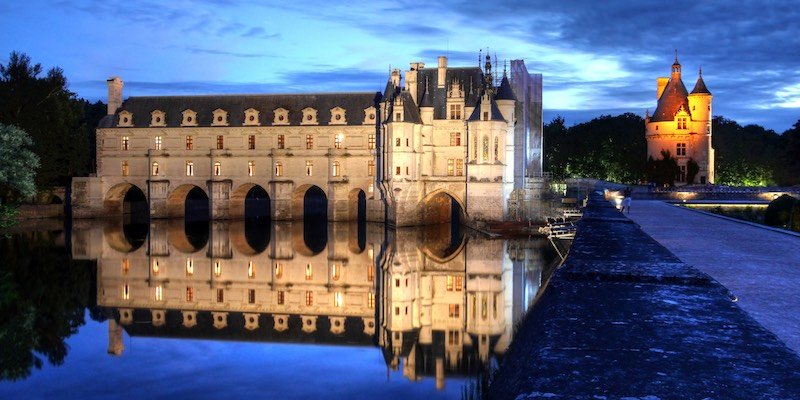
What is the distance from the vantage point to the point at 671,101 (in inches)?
2586

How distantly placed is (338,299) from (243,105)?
31.5 metres

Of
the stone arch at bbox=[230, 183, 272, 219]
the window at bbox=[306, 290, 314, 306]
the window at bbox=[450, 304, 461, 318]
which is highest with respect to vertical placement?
the stone arch at bbox=[230, 183, 272, 219]

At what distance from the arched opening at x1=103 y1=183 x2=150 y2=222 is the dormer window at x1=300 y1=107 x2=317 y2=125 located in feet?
43.6

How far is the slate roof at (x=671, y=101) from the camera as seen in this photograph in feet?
213

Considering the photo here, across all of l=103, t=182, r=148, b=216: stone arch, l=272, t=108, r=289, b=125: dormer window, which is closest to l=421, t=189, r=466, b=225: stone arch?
l=272, t=108, r=289, b=125: dormer window

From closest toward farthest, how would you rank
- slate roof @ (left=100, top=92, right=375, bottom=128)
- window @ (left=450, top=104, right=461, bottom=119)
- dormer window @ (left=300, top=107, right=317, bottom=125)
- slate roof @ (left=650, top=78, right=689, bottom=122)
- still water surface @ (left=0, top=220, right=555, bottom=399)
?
1. still water surface @ (left=0, top=220, right=555, bottom=399)
2. window @ (left=450, top=104, right=461, bottom=119)
3. dormer window @ (left=300, top=107, right=317, bottom=125)
4. slate roof @ (left=100, top=92, right=375, bottom=128)
5. slate roof @ (left=650, top=78, right=689, bottom=122)

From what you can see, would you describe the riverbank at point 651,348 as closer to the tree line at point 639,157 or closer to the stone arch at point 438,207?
the stone arch at point 438,207

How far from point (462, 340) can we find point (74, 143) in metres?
44.9

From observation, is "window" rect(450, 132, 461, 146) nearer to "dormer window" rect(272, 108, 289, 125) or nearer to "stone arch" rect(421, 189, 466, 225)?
"stone arch" rect(421, 189, 466, 225)

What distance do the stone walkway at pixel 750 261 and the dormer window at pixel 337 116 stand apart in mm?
27822

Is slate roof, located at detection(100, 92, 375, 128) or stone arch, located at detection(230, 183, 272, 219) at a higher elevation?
slate roof, located at detection(100, 92, 375, 128)

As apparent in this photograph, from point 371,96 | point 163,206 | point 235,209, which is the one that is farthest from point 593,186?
point 163,206

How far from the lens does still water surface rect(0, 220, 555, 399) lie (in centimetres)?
1420

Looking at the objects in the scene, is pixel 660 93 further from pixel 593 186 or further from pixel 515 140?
pixel 515 140
